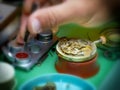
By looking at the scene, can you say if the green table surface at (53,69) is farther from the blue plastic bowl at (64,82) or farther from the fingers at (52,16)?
the fingers at (52,16)

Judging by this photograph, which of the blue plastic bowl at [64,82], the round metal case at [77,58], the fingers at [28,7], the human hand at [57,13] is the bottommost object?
the blue plastic bowl at [64,82]

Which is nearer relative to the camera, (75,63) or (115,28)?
(75,63)

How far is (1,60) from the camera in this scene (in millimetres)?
550

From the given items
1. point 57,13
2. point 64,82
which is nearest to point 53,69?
point 64,82

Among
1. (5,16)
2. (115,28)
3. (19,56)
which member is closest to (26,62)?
(19,56)

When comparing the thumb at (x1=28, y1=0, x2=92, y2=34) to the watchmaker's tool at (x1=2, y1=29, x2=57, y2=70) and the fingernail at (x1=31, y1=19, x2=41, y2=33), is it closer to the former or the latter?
the fingernail at (x1=31, y1=19, x2=41, y2=33)

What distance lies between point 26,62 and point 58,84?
75 mm

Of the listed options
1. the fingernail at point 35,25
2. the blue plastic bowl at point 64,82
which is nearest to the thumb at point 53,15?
the fingernail at point 35,25

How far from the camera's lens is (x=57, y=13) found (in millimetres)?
417

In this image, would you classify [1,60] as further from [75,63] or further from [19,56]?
[75,63]

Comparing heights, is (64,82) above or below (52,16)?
Result: below

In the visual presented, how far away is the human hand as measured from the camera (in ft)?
1.29

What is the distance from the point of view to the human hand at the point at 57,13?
1.29 feet

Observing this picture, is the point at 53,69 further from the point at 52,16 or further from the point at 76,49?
the point at 52,16
